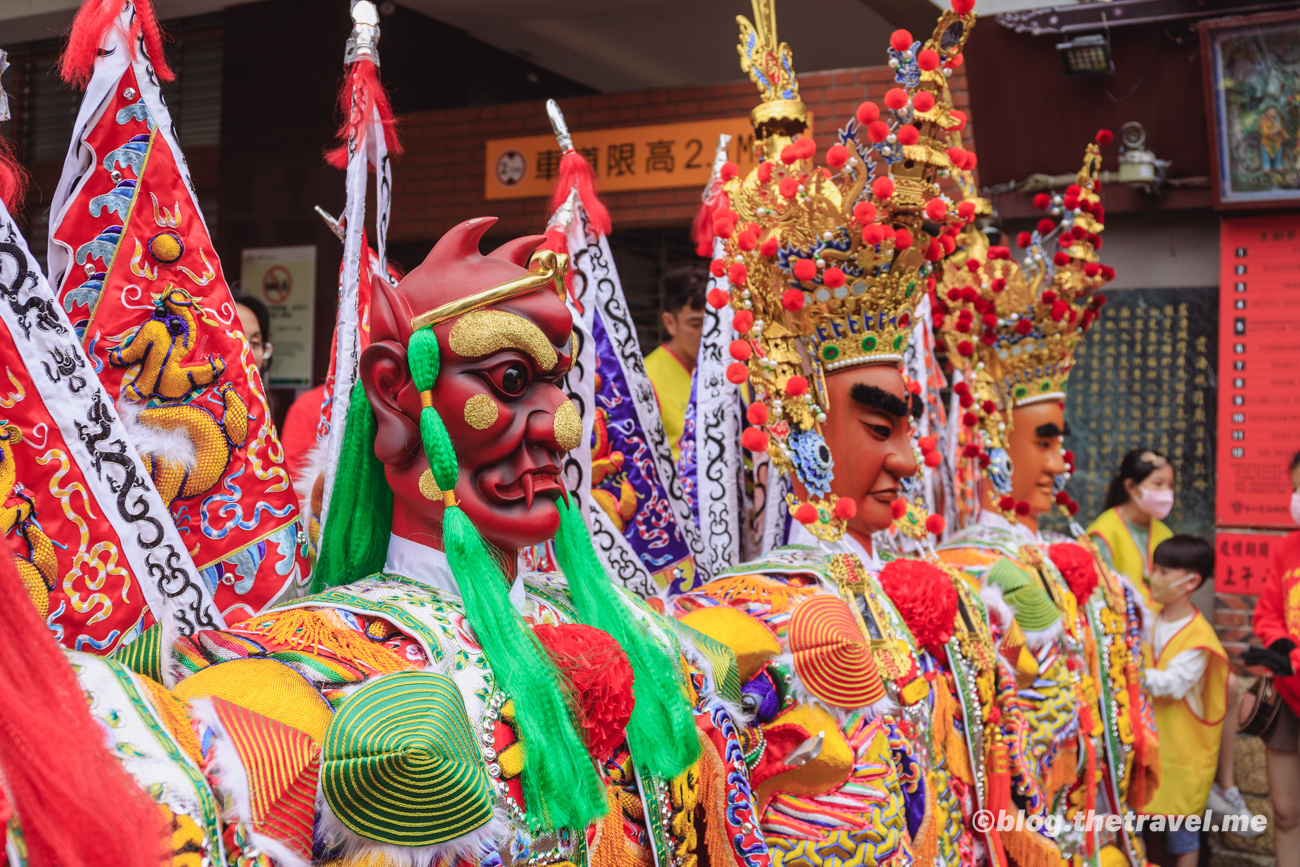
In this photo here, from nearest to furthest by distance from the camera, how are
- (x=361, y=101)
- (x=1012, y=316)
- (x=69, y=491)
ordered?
(x=69, y=491) → (x=361, y=101) → (x=1012, y=316)

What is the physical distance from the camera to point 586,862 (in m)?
1.48

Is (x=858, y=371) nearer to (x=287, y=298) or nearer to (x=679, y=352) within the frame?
(x=679, y=352)

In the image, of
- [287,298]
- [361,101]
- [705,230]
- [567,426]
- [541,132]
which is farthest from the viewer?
[541,132]

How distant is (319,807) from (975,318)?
Result: 9.93 ft

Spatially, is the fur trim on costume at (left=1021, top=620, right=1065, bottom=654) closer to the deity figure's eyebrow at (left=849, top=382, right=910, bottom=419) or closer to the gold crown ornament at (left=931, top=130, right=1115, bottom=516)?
the gold crown ornament at (left=931, top=130, right=1115, bottom=516)

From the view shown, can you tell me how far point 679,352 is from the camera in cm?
364

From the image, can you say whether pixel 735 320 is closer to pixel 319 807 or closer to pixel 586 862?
pixel 586 862

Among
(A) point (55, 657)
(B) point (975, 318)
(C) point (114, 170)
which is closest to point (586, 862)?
(A) point (55, 657)

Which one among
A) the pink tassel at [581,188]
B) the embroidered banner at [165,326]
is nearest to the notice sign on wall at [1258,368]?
the pink tassel at [581,188]

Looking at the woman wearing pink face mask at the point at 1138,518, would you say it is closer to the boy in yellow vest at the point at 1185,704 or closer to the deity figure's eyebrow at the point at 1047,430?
the boy in yellow vest at the point at 1185,704

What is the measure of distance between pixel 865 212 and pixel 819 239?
0.12 metres

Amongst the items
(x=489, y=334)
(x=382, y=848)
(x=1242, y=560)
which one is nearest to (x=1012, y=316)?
(x=1242, y=560)

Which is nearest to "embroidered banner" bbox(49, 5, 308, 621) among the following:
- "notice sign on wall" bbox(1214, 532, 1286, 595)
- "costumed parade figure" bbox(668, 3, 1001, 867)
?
"costumed parade figure" bbox(668, 3, 1001, 867)

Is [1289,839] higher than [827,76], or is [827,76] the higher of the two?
[827,76]
